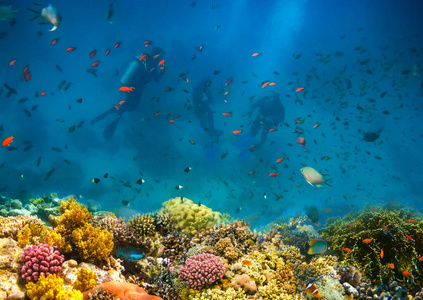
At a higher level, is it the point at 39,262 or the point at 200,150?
the point at 200,150

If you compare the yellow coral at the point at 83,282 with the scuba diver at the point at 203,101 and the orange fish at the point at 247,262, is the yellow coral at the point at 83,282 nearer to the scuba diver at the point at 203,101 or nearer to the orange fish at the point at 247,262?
the orange fish at the point at 247,262

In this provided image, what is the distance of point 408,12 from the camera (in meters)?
22.1

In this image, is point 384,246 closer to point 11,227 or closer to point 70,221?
point 70,221

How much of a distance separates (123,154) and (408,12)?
1815 inches

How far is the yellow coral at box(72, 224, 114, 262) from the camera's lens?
4332 millimetres

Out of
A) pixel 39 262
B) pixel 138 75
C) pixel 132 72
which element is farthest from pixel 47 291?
pixel 138 75

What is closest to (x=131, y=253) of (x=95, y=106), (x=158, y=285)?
(x=158, y=285)

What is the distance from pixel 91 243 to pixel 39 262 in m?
0.87

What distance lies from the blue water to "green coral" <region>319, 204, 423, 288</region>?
19011 millimetres

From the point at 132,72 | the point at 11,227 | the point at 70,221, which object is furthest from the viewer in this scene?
the point at 132,72

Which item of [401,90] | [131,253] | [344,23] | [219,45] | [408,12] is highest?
[219,45]

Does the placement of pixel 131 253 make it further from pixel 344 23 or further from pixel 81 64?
pixel 81 64

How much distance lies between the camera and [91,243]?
14.5 ft

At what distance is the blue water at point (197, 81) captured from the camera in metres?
28.3
